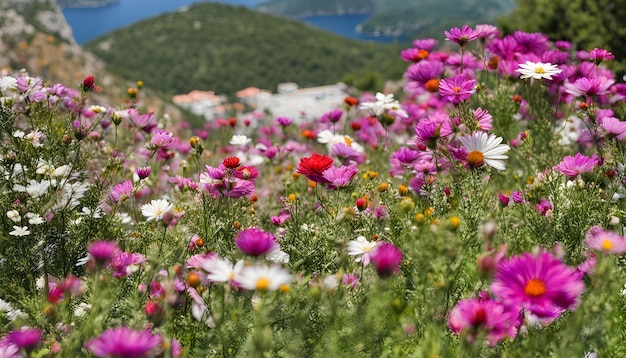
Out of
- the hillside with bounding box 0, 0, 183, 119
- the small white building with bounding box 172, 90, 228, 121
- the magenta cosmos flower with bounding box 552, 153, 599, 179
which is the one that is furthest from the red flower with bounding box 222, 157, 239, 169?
the small white building with bounding box 172, 90, 228, 121

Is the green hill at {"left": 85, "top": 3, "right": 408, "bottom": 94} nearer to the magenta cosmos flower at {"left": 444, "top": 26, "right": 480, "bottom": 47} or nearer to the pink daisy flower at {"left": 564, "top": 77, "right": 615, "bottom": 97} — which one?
the magenta cosmos flower at {"left": 444, "top": 26, "right": 480, "bottom": 47}

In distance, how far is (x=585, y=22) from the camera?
1173cm

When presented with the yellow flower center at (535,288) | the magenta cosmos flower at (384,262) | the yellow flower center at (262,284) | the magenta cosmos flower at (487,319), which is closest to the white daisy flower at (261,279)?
the yellow flower center at (262,284)

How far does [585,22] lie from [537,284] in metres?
12.8

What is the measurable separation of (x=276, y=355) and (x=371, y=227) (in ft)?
2.64

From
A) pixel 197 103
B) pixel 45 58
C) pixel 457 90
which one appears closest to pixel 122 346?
pixel 457 90

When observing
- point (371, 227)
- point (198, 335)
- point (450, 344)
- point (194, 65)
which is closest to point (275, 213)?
point (371, 227)

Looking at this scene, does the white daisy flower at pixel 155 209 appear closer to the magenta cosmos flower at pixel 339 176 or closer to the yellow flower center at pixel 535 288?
the magenta cosmos flower at pixel 339 176

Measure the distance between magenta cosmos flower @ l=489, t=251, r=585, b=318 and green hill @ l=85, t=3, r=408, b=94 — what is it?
91.4 meters

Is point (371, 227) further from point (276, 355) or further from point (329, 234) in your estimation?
point (276, 355)

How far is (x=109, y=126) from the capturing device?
4051 millimetres

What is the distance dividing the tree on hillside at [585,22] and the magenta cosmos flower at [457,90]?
10565 mm

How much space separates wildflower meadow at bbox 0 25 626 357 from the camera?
1416 millimetres

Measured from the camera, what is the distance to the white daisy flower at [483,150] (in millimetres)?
2018
